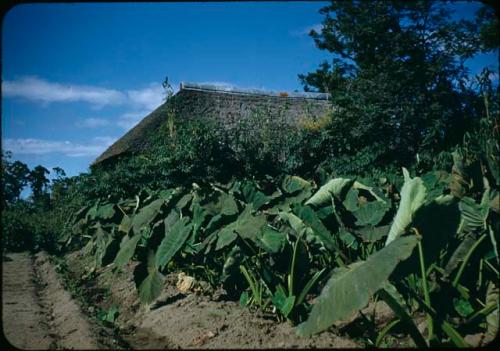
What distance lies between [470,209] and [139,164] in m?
8.85

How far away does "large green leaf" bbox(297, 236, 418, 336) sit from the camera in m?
1.60

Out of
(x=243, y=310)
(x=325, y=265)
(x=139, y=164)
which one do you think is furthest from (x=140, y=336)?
(x=139, y=164)

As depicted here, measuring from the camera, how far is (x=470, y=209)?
7.71 feet

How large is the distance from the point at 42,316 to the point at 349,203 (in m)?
3.32

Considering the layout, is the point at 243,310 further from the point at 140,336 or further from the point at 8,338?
the point at 8,338

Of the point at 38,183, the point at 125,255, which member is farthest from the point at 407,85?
the point at 38,183

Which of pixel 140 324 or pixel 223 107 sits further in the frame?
pixel 223 107

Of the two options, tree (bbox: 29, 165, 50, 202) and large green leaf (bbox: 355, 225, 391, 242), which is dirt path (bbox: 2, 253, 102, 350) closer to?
large green leaf (bbox: 355, 225, 391, 242)

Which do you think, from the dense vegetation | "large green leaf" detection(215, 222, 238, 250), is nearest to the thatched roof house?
the dense vegetation

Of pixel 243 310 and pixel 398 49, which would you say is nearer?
pixel 243 310

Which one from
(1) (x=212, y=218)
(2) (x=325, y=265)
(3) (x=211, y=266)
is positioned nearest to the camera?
(2) (x=325, y=265)

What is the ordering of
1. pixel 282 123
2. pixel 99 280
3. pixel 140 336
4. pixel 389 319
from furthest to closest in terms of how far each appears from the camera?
pixel 282 123 < pixel 99 280 < pixel 140 336 < pixel 389 319

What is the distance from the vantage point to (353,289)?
1.65 meters

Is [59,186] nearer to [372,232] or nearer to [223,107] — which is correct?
[223,107]
